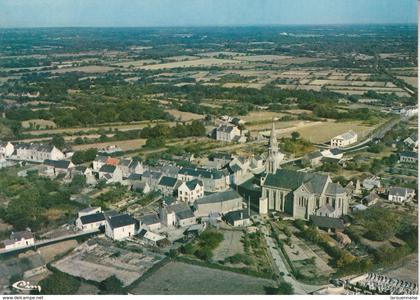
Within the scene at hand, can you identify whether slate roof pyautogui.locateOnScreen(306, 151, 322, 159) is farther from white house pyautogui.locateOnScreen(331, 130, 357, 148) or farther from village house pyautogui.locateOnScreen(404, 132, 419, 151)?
village house pyautogui.locateOnScreen(404, 132, 419, 151)

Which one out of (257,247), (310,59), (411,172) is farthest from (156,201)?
(310,59)

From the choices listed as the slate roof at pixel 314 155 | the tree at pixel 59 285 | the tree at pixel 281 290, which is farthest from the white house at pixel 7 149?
the tree at pixel 281 290

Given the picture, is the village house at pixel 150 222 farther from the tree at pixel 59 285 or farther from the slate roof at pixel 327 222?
the slate roof at pixel 327 222

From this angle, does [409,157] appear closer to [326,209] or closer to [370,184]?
[370,184]

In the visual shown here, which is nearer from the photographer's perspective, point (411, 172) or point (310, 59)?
point (411, 172)

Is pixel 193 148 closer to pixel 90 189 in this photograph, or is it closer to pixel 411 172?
pixel 90 189

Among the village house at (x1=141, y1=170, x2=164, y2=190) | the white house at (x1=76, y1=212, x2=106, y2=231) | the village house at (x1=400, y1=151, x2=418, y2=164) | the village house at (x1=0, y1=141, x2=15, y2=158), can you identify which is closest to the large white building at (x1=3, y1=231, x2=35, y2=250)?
the white house at (x1=76, y1=212, x2=106, y2=231)
